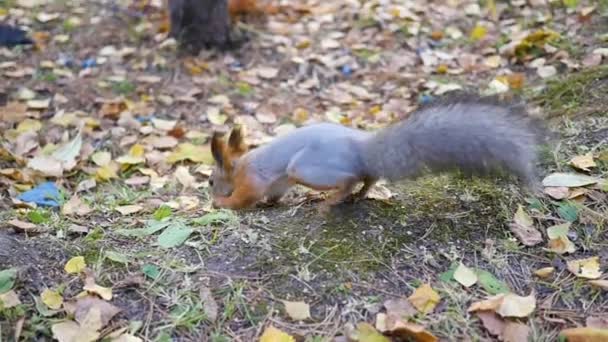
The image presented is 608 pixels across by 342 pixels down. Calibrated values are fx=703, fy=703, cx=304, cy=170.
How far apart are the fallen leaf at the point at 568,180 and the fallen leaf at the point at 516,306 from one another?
0.62m

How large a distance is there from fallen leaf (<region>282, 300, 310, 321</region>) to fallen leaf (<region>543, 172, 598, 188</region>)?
3.24 ft

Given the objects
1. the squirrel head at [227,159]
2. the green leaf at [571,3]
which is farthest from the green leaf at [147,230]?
the green leaf at [571,3]

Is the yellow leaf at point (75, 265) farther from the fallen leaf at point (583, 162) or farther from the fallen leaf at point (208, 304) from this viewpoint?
the fallen leaf at point (583, 162)

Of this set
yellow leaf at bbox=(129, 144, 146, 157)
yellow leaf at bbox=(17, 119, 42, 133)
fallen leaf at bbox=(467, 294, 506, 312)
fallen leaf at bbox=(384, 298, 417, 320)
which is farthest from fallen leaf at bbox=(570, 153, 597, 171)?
yellow leaf at bbox=(17, 119, 42, 133)

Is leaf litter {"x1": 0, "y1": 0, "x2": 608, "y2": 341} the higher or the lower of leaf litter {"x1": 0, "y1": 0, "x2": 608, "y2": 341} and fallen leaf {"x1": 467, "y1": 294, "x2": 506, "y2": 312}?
the lower

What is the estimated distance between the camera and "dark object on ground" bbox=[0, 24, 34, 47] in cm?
455

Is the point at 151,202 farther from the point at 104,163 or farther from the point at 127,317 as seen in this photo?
the point at 127,317

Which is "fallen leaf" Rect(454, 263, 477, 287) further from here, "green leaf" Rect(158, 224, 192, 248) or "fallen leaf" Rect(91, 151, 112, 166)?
"fallen leaf" Rect(91, 151, 112, 166)

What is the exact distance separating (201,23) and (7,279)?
284 centimetres

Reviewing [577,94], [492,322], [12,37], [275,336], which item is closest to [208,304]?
[275,336]

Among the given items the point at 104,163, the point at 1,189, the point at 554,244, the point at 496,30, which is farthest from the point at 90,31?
the point at 554,244

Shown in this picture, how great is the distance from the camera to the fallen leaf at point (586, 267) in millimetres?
1933

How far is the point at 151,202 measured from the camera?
2.80m

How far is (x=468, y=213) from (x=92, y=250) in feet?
3.78
